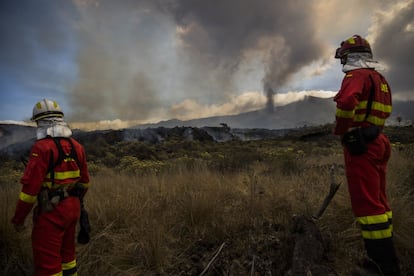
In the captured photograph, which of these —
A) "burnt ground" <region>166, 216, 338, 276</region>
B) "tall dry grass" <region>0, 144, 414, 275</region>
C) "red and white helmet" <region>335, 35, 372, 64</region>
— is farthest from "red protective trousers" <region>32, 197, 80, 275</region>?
"red and white helmet" <region>335, 35, 372, 64</region>

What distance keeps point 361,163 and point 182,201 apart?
103 inches

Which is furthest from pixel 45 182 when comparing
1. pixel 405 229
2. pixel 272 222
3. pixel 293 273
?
pixel 405 229

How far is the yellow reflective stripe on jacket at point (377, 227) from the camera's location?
2906 mm

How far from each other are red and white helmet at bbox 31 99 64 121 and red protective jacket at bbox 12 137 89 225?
0.82 ft

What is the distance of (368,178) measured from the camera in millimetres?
2998

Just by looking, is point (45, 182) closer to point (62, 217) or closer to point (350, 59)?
point (62, 217)

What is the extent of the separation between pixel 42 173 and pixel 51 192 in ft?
0.87

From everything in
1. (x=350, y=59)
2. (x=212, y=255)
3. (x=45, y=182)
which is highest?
(x=350, y=59)

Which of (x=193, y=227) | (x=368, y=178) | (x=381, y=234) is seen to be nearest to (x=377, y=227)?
(x=381, y=234)

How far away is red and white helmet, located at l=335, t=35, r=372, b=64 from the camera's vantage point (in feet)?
10.9

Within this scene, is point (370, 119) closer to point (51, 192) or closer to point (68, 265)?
point (51, 192)

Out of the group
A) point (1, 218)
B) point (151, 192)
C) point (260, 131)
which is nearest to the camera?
point (1, 218)

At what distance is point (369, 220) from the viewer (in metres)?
2.95

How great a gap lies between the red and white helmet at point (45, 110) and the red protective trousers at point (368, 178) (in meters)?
3.01
